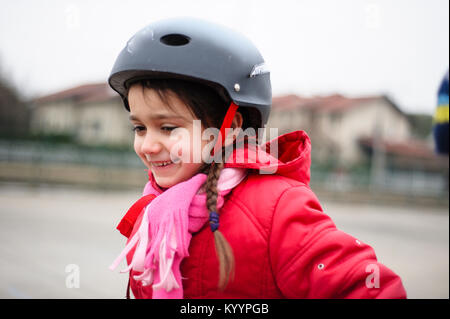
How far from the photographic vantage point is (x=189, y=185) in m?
1.31

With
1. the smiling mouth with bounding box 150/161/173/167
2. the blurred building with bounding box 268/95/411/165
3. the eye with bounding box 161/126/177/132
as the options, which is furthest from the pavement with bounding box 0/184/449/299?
the blurred building with bounding box 268/95/411/165

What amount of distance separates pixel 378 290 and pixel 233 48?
958mm

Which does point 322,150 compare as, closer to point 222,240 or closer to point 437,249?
point 437,249

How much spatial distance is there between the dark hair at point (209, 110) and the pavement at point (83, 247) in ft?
3.54

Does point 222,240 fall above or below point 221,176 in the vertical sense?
below

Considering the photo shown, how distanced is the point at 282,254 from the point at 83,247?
508cm

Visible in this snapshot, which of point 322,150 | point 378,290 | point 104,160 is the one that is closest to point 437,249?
point 378,290

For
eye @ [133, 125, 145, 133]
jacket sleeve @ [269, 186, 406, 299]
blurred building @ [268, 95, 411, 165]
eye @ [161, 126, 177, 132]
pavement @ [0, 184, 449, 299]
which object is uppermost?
blurred building @ [268, 95, 411, 165]

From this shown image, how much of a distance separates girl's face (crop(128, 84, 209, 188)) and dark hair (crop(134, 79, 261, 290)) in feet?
0.07

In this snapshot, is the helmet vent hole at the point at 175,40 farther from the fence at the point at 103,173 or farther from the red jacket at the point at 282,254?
the fence at the point at 103,173

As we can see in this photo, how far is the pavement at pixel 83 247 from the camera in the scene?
393cm

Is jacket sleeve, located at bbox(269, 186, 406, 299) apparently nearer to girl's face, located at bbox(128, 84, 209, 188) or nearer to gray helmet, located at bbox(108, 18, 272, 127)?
girl's face, located at bbox(128, 84, 209, 188)

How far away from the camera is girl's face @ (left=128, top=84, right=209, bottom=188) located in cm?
133

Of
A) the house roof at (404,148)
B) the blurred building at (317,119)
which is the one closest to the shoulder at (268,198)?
the blurred building at (317,119)
